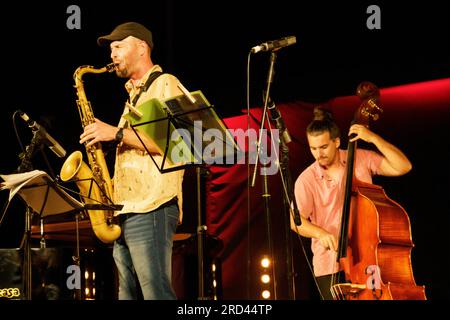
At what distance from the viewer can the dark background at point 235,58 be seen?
488cm

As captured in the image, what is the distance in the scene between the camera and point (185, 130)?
308cm

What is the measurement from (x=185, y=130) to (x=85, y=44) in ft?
10.5

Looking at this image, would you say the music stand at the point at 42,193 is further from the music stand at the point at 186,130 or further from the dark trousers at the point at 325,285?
the dark trousers at the point at 325,285

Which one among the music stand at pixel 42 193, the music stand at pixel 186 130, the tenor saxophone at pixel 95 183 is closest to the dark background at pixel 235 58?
the tenor saxophone at pixel 95 183

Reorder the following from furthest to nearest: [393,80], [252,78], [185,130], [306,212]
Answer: [252,78] → [393,80] → [306,212] → [185,130]

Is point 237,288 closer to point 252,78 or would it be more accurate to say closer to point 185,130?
point 252,78

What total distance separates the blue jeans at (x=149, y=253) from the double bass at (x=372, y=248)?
119cm

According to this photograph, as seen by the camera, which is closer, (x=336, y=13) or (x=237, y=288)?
(x=336, y=13)

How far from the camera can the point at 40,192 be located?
3.51 meters

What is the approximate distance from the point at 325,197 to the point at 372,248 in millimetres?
900

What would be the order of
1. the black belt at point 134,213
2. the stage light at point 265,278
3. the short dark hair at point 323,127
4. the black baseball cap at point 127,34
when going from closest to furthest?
the black belt at point 134,213 → the black baseball cap at point 127,34 → the short dark hair at point 323,127 → the stage light at point 265,278

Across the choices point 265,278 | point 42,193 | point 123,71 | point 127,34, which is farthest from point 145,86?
point 265,278

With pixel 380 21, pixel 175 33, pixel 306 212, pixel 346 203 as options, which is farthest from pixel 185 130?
pixel 175 33

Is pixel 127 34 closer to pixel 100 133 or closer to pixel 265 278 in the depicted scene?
pixel 100 133
